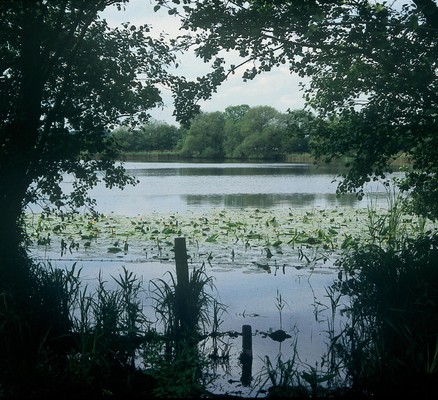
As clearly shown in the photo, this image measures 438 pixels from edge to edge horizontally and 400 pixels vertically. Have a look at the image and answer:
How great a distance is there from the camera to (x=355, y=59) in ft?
30.2

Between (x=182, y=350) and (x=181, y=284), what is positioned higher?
(x=181, y=284)

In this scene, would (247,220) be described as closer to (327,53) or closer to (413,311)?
(327,53)

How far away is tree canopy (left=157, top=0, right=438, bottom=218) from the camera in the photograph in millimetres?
8219

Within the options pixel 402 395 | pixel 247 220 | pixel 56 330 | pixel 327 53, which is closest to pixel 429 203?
pixel 327 53

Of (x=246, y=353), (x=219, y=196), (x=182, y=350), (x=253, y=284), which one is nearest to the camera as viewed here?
(x=182, y=350)

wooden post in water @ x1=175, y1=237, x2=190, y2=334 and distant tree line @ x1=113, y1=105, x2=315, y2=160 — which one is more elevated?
distant tree line @ x1=113, y1=105, x2=315, y2=160

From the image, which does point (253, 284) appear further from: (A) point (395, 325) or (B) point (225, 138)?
(B) point (225, 138)

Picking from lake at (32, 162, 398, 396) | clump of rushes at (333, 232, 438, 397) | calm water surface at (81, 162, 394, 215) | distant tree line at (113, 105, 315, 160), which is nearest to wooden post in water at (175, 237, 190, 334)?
lake at (32, 162, 398, 396)

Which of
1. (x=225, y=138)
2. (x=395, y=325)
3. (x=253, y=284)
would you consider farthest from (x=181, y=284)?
(x=225, y=138)

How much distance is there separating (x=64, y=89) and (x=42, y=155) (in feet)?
3.83

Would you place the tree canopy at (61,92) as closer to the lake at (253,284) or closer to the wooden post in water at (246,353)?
the lake at (253,284)

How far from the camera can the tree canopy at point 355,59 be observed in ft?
27.0

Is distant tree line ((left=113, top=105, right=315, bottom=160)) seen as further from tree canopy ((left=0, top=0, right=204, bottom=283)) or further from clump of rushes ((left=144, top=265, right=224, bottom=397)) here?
clump of rushes ((left=144, top=265, right=224, bottom=397))

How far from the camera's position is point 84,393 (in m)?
5.95
